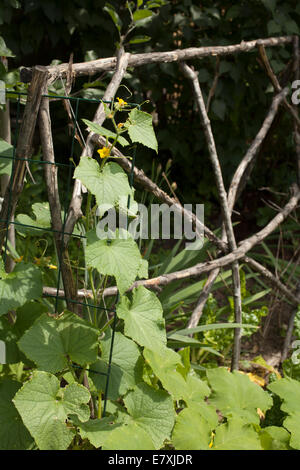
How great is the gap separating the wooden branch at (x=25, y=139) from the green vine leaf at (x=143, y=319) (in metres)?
0.45

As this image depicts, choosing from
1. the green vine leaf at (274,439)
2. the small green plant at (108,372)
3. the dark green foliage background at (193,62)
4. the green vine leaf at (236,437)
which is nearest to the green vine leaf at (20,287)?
the small green plant at (108,372)

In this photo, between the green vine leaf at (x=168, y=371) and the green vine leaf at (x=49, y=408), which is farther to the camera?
the green vine leaf at (x=168, y=371)

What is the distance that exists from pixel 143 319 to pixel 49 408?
13.7 inches

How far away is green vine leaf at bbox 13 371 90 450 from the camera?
1.45 m

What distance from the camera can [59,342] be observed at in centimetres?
161

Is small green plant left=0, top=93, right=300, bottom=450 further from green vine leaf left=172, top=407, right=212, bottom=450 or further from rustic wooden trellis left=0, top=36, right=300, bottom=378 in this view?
rustic wooden trellis left=0, top=36, right=300, bottom=378

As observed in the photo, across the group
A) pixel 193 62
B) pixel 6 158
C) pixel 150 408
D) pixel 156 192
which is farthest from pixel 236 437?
pixel 193 62

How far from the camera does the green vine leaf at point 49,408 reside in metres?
1.45

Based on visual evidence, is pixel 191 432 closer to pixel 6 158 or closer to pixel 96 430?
pixel 96 430

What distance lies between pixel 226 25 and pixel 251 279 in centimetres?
157

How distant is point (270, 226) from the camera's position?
263 centimetres

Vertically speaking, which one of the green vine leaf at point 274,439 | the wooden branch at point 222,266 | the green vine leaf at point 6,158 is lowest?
the green vine leaf at point 274,439

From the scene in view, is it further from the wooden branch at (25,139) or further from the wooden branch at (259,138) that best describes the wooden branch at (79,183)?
the wooden branch at (259,138)

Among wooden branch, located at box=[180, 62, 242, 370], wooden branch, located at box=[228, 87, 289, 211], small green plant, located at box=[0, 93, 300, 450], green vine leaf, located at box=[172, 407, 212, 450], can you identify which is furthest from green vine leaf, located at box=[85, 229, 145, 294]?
wooden branch, located at box=[228, 87, 289, 211]
